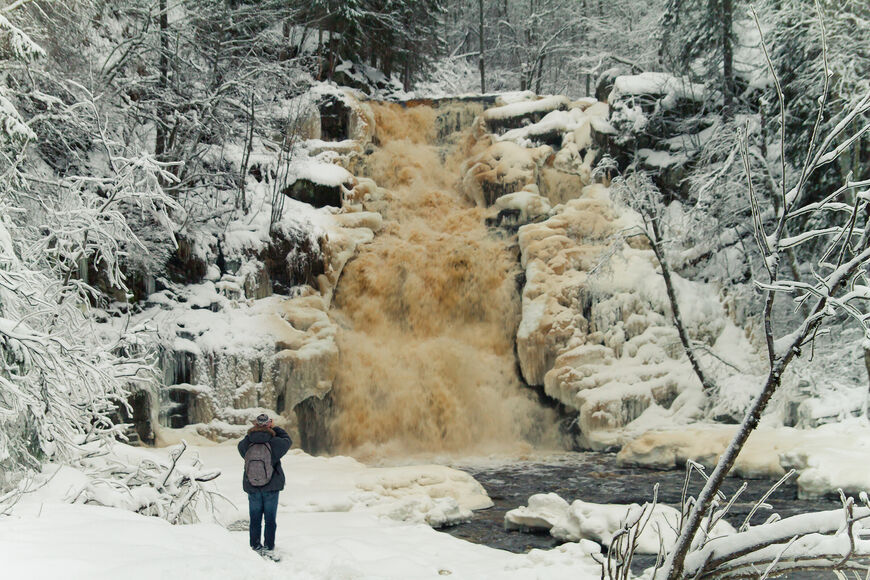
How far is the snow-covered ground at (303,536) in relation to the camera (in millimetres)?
2768

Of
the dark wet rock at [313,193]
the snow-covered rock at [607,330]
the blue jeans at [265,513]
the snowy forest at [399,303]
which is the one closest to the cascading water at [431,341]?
the snowy forest at [399,303]

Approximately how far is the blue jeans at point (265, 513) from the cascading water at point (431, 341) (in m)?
6.43

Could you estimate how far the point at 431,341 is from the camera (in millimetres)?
13633

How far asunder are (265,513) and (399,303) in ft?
28.6

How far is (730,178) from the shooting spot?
1262 cm

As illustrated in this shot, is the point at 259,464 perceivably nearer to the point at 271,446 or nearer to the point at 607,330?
the point at 271,446

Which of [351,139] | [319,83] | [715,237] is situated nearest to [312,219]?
[351,139]

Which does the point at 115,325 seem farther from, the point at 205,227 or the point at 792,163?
the point at 792,163

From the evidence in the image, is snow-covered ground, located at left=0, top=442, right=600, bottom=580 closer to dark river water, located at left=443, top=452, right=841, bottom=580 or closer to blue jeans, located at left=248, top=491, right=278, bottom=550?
blue jeans, located at left=248, top=491, right=278, bottom=550

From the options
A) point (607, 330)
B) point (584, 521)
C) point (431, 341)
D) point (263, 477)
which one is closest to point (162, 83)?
point (431, 341)

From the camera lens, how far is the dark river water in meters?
7.32

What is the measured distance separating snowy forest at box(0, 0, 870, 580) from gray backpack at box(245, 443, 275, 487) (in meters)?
0.09

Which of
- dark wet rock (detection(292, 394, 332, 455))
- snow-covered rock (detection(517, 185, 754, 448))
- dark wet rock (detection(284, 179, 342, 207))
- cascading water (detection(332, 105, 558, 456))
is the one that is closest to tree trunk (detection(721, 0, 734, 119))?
snow-covered rock (detection(517, 185, 754, 448))

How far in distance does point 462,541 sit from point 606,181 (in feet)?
38.2
